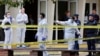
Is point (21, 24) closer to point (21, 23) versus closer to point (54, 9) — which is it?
point (21, 23)

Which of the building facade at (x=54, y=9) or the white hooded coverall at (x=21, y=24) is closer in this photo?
the white hooded coverall at (x=21, y=24)

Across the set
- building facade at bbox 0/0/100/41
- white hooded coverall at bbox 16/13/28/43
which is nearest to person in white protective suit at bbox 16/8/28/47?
white hooded coverall at bbox 16/13/28/43

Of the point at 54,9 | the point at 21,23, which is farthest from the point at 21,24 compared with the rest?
the point at 54,9

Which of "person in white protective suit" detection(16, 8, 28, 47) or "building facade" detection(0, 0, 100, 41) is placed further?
"building facade" detection(0, 0, 100, 41)

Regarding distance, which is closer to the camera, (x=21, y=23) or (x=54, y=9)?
(x=21, y=23)

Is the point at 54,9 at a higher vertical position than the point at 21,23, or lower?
higher

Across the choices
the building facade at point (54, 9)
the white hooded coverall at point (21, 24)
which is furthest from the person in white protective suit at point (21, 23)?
the building facade at point (54, 9)

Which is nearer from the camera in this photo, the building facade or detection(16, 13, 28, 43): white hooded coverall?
detection(16, 13, 28, 43): white hooded coverall

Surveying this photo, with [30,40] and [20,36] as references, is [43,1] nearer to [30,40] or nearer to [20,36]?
[30,40]

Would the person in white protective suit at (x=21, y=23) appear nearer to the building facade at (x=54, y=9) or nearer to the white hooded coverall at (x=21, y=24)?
the white hooded coverall at (x=21, y=24)

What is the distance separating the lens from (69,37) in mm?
20219

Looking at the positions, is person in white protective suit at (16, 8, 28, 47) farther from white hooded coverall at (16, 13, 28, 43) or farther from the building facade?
the building facade

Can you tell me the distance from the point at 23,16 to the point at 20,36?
1452 mm

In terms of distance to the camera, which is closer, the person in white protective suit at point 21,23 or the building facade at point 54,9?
the person in white protective suit at point 21,23
